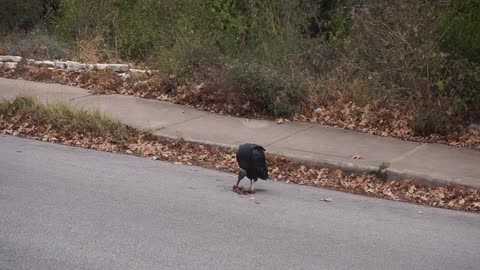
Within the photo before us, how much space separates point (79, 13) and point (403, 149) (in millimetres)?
9190

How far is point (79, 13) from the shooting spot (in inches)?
610

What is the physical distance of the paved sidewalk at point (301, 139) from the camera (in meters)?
8.17

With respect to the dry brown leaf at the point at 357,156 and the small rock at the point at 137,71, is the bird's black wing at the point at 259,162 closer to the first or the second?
the dry brown leaf at the point at 357,156

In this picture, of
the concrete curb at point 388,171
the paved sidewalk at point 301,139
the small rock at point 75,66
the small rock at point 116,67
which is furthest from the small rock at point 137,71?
the concrete curb at point 388,171

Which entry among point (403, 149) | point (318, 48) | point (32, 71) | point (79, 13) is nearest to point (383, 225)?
point (403, 149)

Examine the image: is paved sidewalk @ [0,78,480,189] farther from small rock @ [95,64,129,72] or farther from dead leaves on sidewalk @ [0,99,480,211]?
small rock @ [95,64,129,72]

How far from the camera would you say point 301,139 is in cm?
955

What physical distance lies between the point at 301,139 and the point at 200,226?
3679 mm

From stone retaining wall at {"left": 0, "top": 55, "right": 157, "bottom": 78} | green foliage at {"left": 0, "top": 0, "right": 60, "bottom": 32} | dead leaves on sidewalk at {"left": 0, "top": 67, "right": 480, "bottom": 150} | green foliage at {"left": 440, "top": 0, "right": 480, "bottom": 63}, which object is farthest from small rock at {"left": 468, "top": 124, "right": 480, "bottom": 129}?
green foliage at {"left": 0, "top": 0, "right": 60, "bottom": 32}

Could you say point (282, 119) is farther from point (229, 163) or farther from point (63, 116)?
point (63, 116)

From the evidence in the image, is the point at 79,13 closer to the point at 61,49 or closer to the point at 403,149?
the point at 61,49

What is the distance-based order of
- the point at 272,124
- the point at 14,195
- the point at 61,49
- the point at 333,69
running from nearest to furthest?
the point at 14,195 < the point at 272,124 < the point at 333,69 < the point at 61,49

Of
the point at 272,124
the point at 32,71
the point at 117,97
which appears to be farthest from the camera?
the point at 32,71

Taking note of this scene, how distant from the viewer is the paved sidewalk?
817 cm
